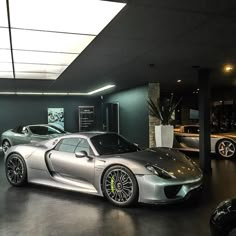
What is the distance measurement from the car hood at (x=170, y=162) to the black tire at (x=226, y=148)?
13.3ft

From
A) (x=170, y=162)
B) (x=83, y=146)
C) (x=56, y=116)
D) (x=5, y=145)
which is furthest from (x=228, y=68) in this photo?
(x=56, y=116)

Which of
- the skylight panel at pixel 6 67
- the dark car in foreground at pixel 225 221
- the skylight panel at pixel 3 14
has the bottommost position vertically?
the dark car in foreground at pixel 225 221

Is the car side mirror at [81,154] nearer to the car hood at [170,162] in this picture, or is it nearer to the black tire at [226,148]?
the car hood at [170,162]

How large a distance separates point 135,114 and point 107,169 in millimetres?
6463

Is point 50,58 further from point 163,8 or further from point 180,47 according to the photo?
point 163,8

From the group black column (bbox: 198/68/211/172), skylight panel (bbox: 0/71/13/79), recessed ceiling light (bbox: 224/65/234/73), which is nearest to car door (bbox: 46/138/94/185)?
black column (bbox: 198/68/211/172)

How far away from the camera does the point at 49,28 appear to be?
3.72 metres

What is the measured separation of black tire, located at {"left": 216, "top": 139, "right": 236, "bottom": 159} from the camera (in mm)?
8047

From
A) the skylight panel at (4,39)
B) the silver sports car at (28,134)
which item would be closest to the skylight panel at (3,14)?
the skylight panel at (4,39)

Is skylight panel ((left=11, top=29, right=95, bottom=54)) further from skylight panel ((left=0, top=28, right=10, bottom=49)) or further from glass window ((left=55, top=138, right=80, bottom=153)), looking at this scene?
glass window ((left=55, top=138, right=80, bottom=153))

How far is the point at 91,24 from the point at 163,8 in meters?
1.01

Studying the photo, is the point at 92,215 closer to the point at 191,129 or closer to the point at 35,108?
the point at 191,129

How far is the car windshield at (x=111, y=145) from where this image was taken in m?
4.62

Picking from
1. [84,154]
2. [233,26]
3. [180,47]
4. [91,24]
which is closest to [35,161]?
[84,154]
